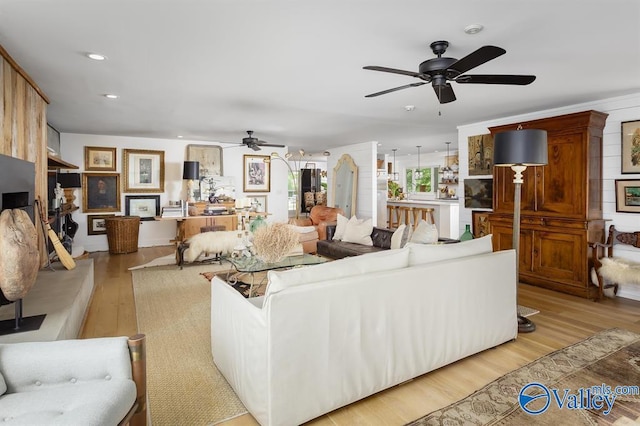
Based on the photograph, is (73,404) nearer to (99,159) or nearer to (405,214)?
(99,159)

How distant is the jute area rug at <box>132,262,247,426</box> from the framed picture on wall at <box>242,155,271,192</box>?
13.7 ft

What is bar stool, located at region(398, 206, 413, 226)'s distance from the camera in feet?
29.2

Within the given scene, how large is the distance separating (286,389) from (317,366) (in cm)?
20

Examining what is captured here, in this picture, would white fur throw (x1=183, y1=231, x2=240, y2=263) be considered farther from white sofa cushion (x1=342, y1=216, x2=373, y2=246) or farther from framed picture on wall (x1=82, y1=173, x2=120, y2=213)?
framed picture on wall (x1=82, y1=173, x2=120, y2=213)

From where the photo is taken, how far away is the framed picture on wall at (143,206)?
7461mm

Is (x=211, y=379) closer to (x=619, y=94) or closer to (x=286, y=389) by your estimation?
(x=286, y=389)

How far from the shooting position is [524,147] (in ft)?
9.78

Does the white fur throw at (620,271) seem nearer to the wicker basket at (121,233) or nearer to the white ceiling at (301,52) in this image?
the white ceiling at (301,52)

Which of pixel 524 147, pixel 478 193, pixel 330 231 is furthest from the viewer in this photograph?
pixel 330 231

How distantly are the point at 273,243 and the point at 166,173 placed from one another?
515 cm

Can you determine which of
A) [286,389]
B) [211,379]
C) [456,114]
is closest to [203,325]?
[211,379]

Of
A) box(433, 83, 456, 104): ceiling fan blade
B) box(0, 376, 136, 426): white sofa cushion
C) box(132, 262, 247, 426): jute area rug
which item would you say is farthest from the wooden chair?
box(0, 376, 136, 426): white sofa cushion

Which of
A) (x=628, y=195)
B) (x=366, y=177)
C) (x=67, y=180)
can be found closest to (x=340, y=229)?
(x=366, y=177)

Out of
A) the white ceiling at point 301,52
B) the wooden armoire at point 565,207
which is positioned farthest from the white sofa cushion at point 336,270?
the wooden armoire at point 565,207
